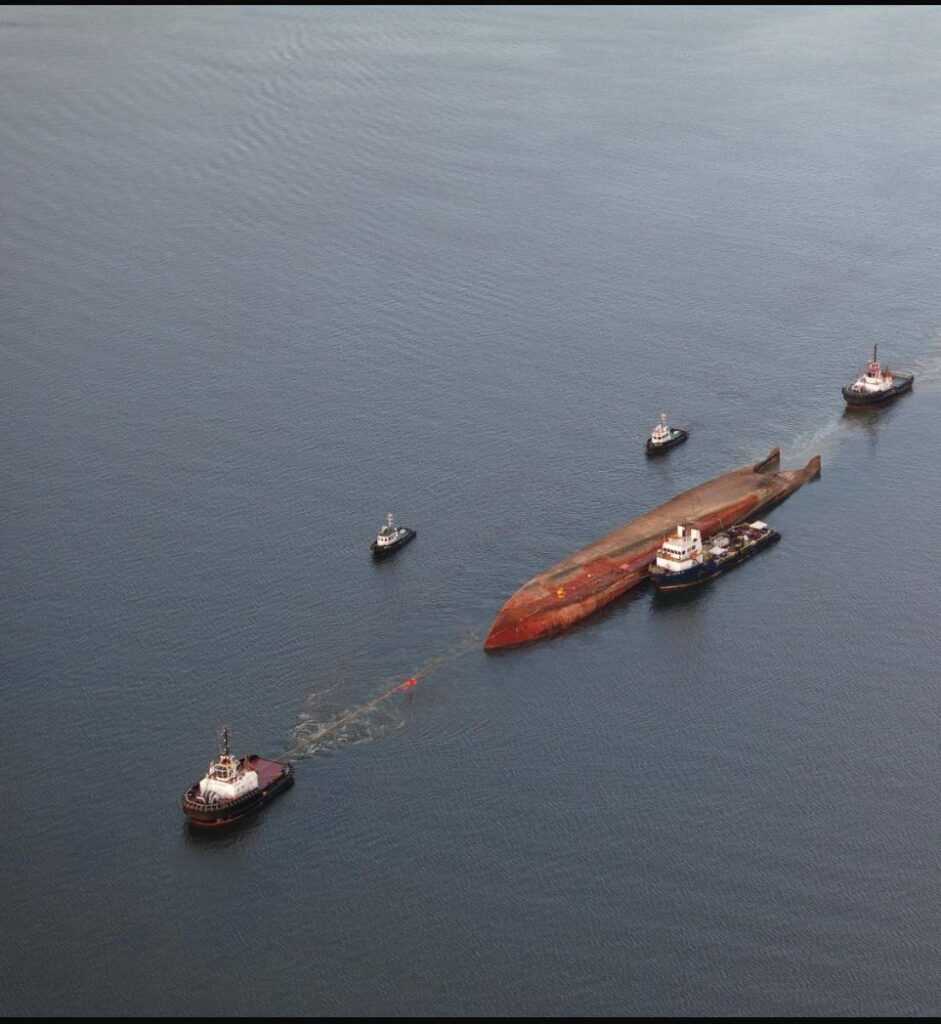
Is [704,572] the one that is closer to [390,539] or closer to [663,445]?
[663,445]

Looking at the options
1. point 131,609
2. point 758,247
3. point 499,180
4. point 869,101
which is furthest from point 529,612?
point 869,101

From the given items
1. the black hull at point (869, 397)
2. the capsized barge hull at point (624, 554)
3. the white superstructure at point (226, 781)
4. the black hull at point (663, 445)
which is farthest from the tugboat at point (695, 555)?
the white superstructure at point (226, 781)

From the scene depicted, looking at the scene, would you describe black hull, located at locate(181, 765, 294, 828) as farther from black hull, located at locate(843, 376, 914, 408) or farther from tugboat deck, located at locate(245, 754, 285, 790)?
black hull, located at locate(843, 376, 914, 408)

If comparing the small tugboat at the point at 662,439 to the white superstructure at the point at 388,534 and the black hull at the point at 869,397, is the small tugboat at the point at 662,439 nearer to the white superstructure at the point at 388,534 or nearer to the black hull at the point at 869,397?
the black hull at the point at 869,397

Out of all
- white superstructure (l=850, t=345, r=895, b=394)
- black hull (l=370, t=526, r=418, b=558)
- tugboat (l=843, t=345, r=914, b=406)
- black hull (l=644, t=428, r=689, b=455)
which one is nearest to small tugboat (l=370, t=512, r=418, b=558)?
black hull (l=370, t=526, r=418, b=558)

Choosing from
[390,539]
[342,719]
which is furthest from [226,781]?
[390,539]

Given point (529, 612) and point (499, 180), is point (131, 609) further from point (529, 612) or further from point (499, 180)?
point (499, 180)
